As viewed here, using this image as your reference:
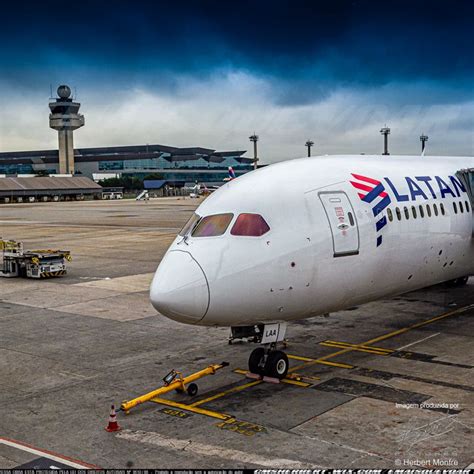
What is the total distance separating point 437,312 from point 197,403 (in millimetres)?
12270

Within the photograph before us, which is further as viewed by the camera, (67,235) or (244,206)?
(67,235)

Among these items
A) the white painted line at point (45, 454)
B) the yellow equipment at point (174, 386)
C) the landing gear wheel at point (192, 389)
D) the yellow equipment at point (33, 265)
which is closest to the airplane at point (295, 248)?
the yellow equipment at point (174, 386)

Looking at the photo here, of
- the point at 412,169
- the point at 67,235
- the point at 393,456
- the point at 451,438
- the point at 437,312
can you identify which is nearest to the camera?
the point at 393,456

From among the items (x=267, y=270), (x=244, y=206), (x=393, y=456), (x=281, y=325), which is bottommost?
(x=393, y=456)

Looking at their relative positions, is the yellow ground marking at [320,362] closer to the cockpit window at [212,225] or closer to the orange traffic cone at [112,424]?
the cockpit window at [212,225]

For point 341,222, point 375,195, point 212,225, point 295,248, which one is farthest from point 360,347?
point 212,225

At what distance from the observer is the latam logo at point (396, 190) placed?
17312mm

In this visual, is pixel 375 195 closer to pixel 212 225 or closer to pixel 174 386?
pixel 212 225

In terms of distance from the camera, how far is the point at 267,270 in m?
14.6

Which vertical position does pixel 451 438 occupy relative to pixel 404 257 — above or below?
below

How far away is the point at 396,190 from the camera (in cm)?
1858

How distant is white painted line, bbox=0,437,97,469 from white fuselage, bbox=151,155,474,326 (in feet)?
11.7

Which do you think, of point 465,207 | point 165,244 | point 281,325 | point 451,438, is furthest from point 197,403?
point 165,244

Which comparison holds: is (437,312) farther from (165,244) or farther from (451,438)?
(165,244)
